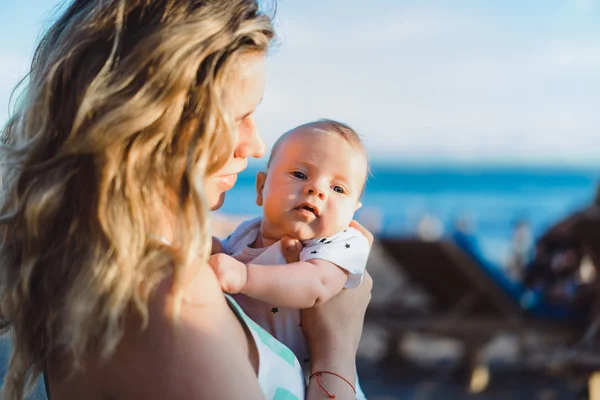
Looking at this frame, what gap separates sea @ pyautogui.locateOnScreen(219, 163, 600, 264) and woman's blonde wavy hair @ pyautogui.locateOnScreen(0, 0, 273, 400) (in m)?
18.9

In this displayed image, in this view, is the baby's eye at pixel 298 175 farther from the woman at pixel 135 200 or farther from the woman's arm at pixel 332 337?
the woman at pixel 135 200

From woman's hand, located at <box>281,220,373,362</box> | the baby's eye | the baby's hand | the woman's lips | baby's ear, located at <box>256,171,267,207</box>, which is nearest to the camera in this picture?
the baby's hand

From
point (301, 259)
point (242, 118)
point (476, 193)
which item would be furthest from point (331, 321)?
point (476, 193)

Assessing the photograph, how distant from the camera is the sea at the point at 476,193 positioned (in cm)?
2566

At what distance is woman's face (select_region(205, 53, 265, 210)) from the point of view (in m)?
1.45

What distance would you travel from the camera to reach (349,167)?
184 cm

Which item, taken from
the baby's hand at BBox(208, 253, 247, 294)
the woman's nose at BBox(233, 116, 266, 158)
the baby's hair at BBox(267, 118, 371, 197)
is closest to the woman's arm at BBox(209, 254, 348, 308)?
the baby's hand at BBox(208, 253, 247, 294)

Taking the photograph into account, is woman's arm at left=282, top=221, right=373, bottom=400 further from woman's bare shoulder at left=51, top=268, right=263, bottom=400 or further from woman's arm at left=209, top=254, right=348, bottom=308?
woman's bare shoulder at left=51, top=268, right=263, bottom=400

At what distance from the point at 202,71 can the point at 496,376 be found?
7.12 m

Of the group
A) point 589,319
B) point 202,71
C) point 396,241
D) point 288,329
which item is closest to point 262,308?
point 288,329

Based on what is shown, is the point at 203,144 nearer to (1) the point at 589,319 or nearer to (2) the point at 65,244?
(2) the point at 65,244

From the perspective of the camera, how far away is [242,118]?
1517 millimetres

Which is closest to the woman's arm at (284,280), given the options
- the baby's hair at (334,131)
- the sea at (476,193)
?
the baby's hair at (334,131)

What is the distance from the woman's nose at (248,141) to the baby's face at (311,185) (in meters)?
0.20
